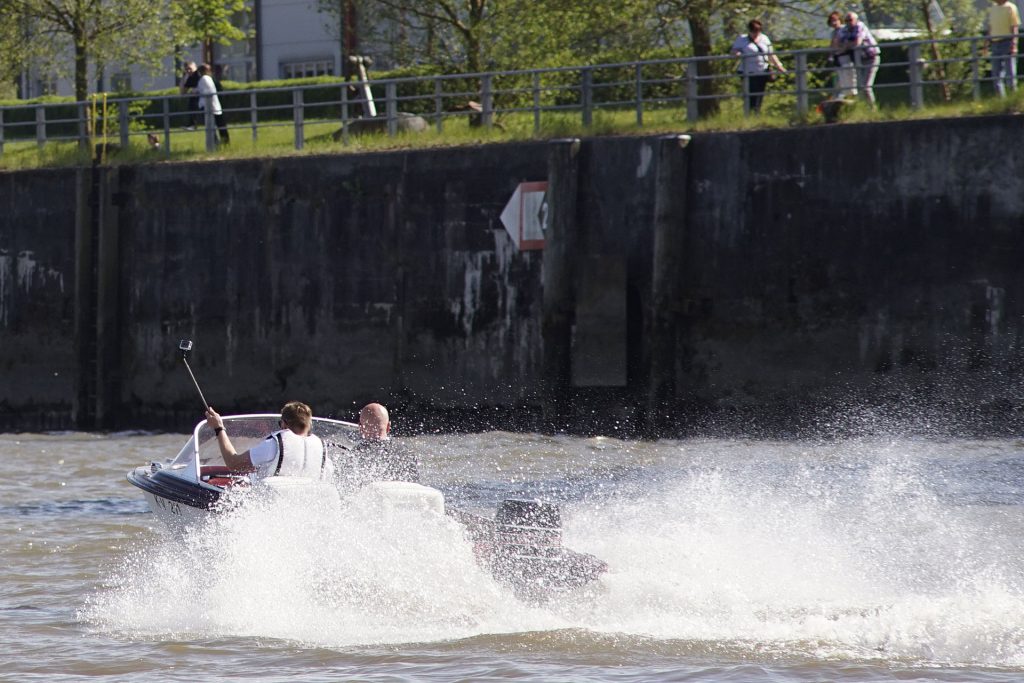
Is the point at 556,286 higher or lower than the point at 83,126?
lower

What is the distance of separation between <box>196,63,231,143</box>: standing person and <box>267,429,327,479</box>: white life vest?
48.3ft

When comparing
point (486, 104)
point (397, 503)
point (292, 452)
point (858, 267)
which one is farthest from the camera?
point (486, 104)

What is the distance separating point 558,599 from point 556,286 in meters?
10.7

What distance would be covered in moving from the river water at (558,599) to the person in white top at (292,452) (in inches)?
12.4

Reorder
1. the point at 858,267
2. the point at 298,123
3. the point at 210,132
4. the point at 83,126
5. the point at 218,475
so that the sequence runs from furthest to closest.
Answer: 1. the point at 83,126
2. the point at 210,132
3. the point at 298,123
4. the point at 858,267
5. the point at 218,475

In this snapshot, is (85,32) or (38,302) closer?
(38,302)

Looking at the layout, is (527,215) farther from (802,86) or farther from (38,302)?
(38,302)

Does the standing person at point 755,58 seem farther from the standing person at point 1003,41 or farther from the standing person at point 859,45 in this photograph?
the standing person at point 1003,41

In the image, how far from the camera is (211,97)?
2512cm

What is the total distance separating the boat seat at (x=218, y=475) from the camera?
1139 centimetres

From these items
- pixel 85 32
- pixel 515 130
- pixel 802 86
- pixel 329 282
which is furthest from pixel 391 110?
pixel 85 32

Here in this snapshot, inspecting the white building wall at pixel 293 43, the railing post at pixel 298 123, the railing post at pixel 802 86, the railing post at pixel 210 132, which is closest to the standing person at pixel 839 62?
the railing post at pixel 802 86

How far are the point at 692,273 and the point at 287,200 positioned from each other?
20.1ft

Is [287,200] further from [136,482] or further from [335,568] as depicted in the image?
[335,568]
